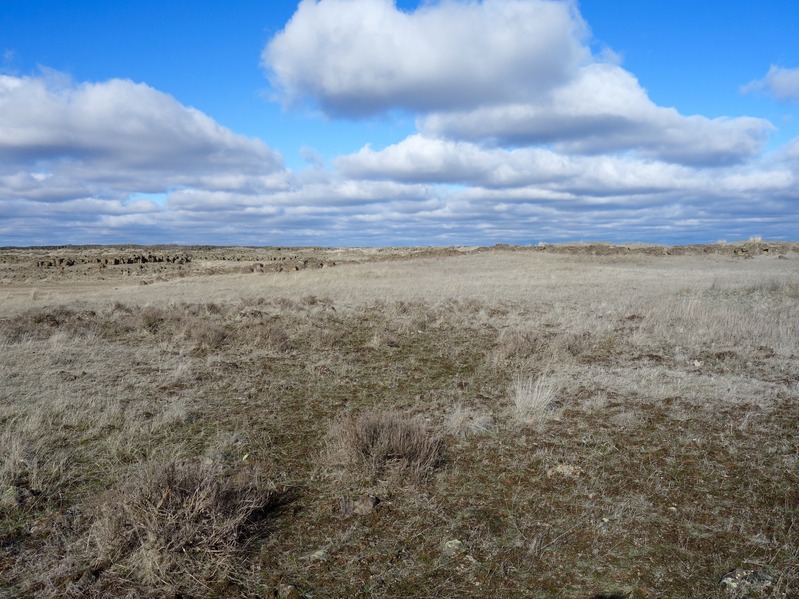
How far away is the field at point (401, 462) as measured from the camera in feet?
12.3

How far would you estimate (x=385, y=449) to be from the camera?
5.45 meters

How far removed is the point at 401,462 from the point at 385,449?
0.89ft

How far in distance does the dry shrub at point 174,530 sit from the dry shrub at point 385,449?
115cm

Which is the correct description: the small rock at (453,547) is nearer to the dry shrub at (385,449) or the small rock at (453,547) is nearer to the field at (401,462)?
the field at (401,462)

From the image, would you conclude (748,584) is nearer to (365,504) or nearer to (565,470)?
(565,470)

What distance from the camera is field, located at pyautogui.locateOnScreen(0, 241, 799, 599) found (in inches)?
148

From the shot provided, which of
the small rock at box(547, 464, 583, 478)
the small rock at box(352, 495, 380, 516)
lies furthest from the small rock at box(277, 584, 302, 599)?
the small rock at box(547, 464, 583, 478)

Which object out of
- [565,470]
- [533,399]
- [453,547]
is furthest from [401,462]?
[533,399]

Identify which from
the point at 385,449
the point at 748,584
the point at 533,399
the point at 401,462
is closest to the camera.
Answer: the point at 748,584

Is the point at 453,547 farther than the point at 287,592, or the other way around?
the point at 453,547

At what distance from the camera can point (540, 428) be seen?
21.3 feet

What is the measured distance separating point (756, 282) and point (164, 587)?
23.4 meters

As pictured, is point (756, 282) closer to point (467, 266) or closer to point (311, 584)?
point (467, 266)

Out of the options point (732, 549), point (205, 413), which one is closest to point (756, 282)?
point (732, 549)
